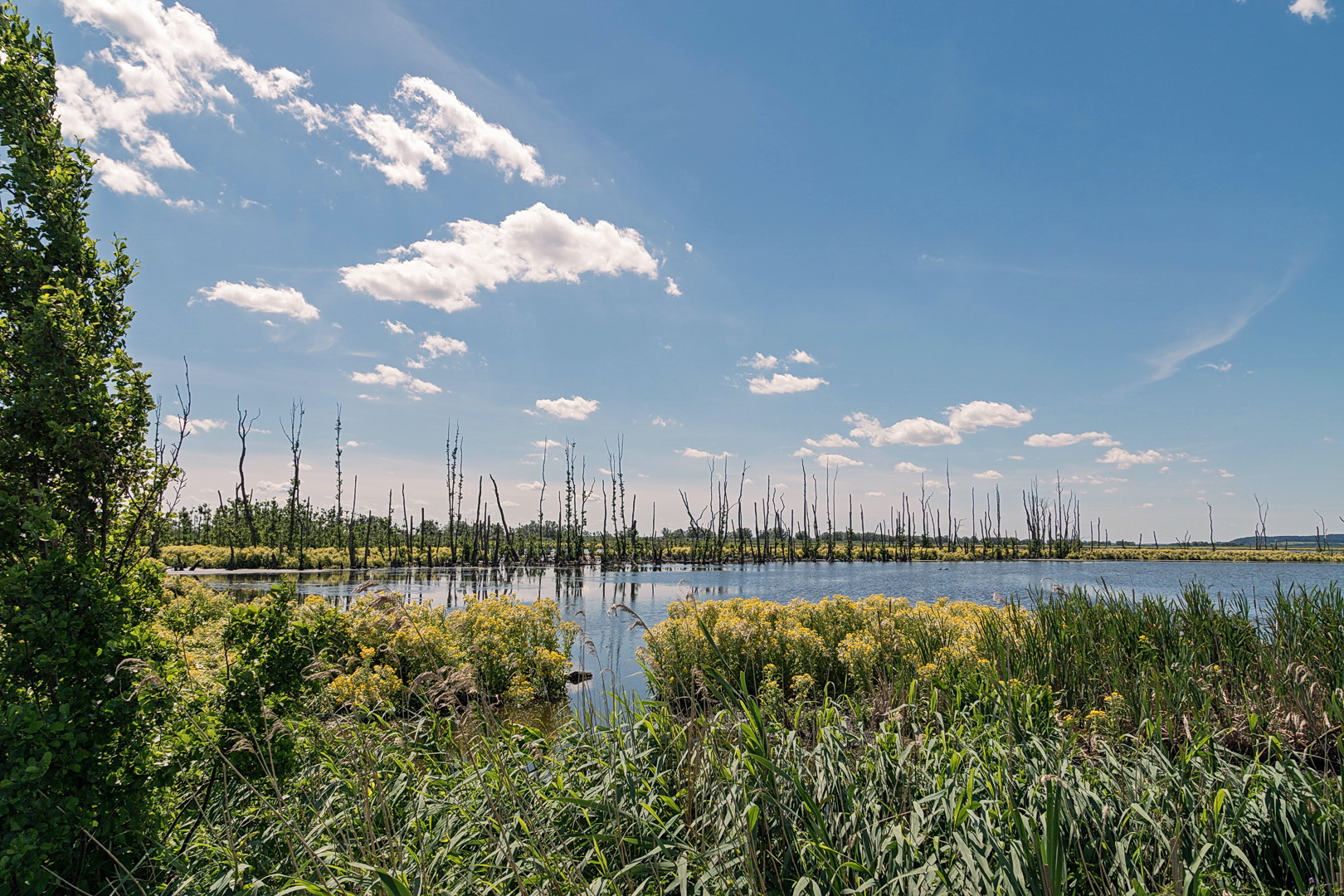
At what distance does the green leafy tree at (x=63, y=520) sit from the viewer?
9.61ft

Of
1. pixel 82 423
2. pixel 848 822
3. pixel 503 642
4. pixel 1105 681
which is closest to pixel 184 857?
pixel 82 423

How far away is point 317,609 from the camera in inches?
171

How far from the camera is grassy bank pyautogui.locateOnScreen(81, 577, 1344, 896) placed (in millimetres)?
2451

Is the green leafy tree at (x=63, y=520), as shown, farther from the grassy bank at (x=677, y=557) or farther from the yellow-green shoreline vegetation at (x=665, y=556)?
the yellow-green shoreline vegetation at (x=665, y=556)

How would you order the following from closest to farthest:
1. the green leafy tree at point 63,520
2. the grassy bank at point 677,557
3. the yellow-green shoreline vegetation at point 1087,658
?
the green leafy tree at point 63,520, the yellow-green shoreline vegetation at point 1087,658, the grassy bank at point 677,557

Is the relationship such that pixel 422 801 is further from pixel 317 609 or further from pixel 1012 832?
pixel 1012 832

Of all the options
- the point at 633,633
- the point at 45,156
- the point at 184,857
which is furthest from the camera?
the point at 633,633

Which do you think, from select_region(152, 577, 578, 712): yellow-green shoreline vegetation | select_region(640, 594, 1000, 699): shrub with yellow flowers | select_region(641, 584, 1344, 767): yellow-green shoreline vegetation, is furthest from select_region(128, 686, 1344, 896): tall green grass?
select_region(640, 594, 1000, 699): shrub with yellow flowers

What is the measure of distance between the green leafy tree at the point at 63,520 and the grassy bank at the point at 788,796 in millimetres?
301

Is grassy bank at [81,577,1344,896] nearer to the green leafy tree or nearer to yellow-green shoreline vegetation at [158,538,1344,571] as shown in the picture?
the green leafy tree

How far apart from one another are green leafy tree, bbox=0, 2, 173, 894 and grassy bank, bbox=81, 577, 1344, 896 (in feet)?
0.99

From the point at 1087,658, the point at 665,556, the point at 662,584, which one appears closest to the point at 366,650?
the point at 1087,658

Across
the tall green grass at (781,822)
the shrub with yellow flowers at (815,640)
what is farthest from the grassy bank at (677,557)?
the tall green grass at (781,822)

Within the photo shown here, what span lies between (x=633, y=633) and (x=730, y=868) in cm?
1314
